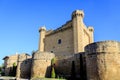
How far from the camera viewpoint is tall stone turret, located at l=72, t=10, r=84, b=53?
31.3 meters

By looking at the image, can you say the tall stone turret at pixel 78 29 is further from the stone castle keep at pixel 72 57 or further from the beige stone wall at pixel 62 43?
the beige stone wall at pixel 62 43

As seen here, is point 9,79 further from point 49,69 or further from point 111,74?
point 111,74

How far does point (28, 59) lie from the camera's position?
2853 centimetres

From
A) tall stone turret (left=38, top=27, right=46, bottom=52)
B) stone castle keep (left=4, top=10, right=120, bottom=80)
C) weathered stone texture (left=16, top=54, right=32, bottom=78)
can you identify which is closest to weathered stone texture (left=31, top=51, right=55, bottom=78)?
stone castle keep (left=4, top=10, right=120, bottom=80)

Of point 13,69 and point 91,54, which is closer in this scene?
point 91,54

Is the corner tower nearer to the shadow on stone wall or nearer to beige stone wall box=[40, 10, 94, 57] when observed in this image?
beige stone wall box=[40, 10, 94, 57]

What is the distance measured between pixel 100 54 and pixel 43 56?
10.1 m

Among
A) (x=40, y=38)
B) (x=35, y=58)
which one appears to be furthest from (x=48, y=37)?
(x=35, y=58)

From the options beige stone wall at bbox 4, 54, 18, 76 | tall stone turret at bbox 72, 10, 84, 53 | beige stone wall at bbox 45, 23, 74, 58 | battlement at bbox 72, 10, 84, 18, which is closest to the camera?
tall stone turret at bbox 72, 10, 84, 53

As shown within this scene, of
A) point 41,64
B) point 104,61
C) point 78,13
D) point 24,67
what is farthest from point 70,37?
point 104,61

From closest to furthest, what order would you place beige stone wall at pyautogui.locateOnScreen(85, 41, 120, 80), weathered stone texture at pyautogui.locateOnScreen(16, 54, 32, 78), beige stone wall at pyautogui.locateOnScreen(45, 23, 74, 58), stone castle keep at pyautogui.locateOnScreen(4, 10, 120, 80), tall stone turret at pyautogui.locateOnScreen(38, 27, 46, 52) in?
beige stone wall at pyautogui.locateOnScreen(85, 41, 120, 80)
stone castle keep at pyautogui.locateOnScreen(4, 10, 120, 80)
weathered stone texture at pyautogui.locateOnScreen(16, 54, 32, 78)
beige stone wall at pyautogui.locateOnScreen(45, 23, 74, 58)
tall stone turret at pyautogui.locateOnScreen(38, 27, 46, 52)

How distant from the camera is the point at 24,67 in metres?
28.5

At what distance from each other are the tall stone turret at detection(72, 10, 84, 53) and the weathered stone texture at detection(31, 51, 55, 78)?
7.13 m

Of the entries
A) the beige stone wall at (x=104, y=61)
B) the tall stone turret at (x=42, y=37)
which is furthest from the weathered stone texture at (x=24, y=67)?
the beige stone wall at (x=104, y=61)
